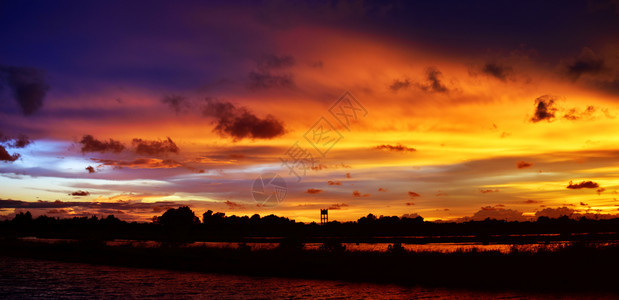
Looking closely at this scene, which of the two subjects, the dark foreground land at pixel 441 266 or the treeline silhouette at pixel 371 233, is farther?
the treeline silhouette at pixel 371 233

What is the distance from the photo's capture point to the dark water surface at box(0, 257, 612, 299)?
2267cm

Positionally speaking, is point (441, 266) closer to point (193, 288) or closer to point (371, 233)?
point (193, 288)

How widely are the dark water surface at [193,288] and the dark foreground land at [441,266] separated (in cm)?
240

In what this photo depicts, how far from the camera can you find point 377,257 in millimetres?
32531

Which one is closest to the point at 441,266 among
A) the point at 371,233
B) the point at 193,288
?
the point at 193,288

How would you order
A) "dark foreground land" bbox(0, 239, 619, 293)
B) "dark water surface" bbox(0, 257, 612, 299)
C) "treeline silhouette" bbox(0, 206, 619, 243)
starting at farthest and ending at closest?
1. "treeline silhouette" bbox(0, 206, 619, 243)
2. "dark foreground land" bbox(0, 239, 619, 293)
3. "dark water surface" bbox(0, 257, 612, 299)

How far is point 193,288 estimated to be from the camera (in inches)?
997

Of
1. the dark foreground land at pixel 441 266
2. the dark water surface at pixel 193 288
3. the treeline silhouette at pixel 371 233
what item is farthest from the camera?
the treeline silhouette at pixel 371 233

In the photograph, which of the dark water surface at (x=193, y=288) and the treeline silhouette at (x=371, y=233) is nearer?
the dark water surface at (x=193, y=288)

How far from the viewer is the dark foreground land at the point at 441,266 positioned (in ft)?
86.4

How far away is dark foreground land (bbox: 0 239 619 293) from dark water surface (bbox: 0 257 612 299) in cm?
240

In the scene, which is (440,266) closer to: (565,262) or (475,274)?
(475,274)

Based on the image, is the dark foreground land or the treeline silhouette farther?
the treeline silhouette

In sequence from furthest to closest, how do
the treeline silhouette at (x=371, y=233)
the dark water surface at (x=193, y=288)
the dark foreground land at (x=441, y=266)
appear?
the treeline silhouette at (x=371, y=233)
the dark foreground land at (x=441, y=266)
the dark water surface at (x=193, y=288)
